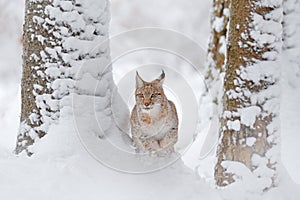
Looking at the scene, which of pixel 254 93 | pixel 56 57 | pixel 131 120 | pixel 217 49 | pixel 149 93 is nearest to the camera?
pixel 254 93

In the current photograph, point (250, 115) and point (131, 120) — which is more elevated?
A: point (250, 115)

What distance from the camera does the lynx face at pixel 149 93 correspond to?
13.1 feet

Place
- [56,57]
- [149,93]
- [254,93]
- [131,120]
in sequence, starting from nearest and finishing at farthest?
[254,93], [149,93], [56,57], [131,120]

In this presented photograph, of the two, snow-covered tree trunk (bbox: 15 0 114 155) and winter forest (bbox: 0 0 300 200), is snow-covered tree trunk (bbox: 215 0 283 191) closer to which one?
winter forest (bbox: 0 0 300 200)

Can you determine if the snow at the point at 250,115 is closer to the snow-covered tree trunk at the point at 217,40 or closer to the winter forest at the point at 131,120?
the winter forest at the point at 131,120

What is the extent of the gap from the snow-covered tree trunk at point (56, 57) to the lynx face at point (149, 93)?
17.3 inches

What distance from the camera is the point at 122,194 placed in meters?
3.89

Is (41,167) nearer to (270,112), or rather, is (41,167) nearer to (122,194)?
(122,194)

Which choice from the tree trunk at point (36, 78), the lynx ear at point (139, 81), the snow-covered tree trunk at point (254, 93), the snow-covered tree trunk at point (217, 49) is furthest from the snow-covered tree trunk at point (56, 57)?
the snow-covered tree trunk at point (217, 49)

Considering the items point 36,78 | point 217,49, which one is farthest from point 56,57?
point 217,49

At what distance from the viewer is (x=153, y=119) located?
13.4 ft

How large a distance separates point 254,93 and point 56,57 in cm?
159

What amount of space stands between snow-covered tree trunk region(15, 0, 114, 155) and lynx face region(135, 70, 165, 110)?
17.3 inches

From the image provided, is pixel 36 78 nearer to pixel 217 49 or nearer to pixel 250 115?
pixel 250 115
